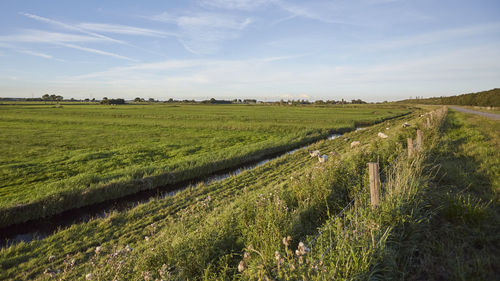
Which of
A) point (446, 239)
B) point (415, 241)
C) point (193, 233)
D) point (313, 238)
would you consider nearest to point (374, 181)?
point (415, 241)

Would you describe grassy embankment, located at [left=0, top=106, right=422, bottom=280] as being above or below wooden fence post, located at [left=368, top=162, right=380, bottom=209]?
below

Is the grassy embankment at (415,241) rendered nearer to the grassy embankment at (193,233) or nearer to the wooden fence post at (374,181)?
the wooden fence post at (374,181)

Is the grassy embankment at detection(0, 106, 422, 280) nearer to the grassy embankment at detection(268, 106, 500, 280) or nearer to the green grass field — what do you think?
the green grass field

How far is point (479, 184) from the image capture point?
700 centimetres

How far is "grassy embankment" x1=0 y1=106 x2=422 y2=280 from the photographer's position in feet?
14.2

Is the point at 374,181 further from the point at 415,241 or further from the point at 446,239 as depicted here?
the point at 446,239

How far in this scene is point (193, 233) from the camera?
4809mm

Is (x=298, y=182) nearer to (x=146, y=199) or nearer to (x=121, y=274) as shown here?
(x=121, y=274)

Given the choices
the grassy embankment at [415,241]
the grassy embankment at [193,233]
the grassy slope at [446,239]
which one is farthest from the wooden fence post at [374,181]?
the grassy embankment at [193,233]

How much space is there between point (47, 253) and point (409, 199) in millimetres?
9420

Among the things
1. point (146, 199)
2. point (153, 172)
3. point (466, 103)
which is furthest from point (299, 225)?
Answer: point (466, 103)

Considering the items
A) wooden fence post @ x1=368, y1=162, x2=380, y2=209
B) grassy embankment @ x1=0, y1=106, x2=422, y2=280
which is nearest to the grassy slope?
wooden fence post @ x1=368, y1=162, x2=380, y2=209

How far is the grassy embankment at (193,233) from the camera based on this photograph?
431 cm

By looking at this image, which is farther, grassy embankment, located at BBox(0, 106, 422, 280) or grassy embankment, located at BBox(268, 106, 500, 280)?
grassy embankment, located at BBox(0, 106, 422, 280)
